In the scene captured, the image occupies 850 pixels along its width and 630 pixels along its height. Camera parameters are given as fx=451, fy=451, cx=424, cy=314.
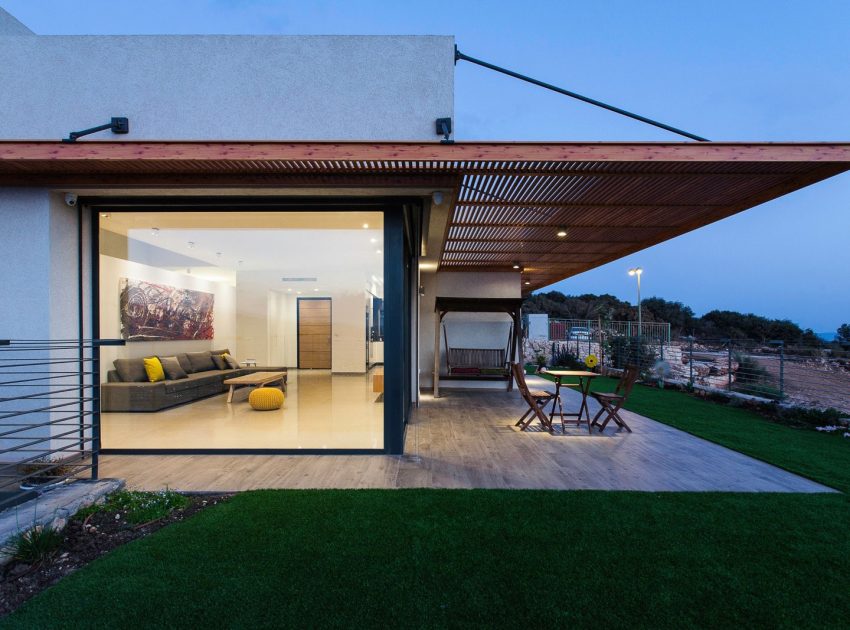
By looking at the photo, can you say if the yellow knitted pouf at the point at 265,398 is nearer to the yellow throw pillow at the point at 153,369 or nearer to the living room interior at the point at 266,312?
the living room interior at the point at 266,312

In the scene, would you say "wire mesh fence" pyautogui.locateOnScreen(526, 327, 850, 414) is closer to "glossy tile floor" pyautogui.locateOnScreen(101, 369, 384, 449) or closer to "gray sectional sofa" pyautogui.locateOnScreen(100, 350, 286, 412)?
"glossy tile floor" pyautogui.locateOnScreen(101, 369, 384, 449)

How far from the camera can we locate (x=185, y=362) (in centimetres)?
677

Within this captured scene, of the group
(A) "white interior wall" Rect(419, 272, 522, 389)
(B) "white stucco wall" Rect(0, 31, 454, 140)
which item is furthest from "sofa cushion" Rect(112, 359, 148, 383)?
(A) "white interior wall" Rect(419, 272, 522, 389)

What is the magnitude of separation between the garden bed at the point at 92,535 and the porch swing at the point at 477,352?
21.3 ft

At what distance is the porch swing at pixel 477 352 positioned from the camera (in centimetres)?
1055

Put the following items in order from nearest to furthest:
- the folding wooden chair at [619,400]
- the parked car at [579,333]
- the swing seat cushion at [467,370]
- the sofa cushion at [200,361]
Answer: the sofa cushion at [200,361]
the folding wooden chair at [619,400]
the swing seat cushion at [467,370]
the parked car at [579,333]

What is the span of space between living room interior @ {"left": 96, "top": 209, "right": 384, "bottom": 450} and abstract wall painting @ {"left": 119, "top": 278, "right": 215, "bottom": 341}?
0.03 meters

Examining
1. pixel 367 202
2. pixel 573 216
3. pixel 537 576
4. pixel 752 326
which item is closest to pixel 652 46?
pixel 752 326

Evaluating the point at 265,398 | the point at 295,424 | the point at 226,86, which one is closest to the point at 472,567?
the point at 295,424

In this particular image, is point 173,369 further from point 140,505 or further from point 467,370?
point 467,370

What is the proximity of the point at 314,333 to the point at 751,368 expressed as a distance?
31.2ft

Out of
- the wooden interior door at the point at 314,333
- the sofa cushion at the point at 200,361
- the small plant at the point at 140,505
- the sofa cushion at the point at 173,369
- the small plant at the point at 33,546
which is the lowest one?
the small plant at the point at 140,505

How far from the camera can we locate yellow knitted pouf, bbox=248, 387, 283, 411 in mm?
5637

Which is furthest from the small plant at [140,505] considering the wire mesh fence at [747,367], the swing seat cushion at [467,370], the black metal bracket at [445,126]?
the wire mesh fence at [747,367]
